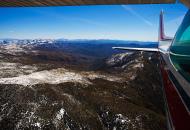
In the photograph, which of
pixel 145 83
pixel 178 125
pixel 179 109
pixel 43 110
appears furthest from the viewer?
pixel 145 83

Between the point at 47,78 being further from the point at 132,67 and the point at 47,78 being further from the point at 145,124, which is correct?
the point at 132,67

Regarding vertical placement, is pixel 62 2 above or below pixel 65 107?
above

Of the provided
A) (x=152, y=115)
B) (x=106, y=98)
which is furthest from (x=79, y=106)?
(x=152, y=115)

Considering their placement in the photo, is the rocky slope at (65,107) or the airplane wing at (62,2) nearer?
the airplane wing at (62,2)

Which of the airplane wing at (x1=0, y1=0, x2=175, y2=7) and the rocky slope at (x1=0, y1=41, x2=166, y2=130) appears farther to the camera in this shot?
the rocky slope at (x1=0, y1=41, x2=166, y2=130)

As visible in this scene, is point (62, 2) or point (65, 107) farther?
point (65, 107)

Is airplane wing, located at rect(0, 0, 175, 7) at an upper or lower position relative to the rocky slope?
upper

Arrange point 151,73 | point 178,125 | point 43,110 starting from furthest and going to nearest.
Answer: point 151,73
point 43,110
point 178,125

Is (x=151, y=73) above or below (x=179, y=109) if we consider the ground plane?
below

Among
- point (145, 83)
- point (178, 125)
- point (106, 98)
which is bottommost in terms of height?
point (145, 83)

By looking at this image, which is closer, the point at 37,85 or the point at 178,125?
the point at 178,125

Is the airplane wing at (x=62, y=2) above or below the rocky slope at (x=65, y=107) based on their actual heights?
above
